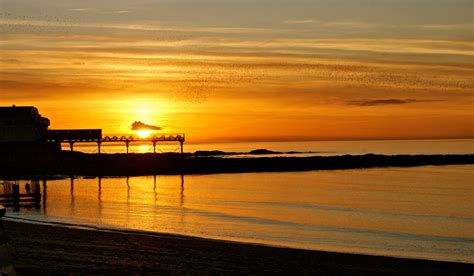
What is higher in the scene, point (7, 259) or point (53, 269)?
point (7, 259)

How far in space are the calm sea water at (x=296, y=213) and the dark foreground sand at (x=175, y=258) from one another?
12.0 feet

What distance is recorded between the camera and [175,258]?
1858 centimetres

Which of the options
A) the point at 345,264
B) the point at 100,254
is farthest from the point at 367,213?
the point at 100,254

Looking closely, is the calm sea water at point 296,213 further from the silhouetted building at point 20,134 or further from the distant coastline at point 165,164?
the silhouetted building at point 20,134

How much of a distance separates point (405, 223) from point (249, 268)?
1942 cm

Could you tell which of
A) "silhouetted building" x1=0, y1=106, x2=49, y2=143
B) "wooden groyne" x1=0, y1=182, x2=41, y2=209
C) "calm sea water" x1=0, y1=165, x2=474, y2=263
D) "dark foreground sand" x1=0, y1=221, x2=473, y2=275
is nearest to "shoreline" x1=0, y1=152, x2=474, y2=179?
"silhouetted building" x1=0, y1=106, x2=49, y2=143

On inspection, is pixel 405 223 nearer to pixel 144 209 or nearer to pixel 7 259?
pixel 144 209

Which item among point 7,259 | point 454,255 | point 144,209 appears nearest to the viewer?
point 7,259

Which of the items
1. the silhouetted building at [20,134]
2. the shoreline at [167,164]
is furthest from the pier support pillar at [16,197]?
the silhouetted building at [20,134]

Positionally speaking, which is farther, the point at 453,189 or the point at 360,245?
the point at 453,189

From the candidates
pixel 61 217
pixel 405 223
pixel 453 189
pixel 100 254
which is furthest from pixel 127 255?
pixel 453 189

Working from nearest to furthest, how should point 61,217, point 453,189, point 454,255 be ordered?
1. point 454,255
2. point 61,217
3. point 453,189

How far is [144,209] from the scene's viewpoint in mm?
39844

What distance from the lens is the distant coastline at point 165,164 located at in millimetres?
81500
